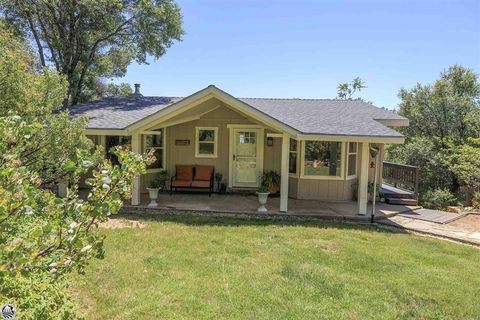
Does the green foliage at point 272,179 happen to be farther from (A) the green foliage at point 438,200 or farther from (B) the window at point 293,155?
(A) the green foliage at point 438,200

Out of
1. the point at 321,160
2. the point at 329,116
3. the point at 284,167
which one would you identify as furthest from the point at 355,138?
the point at 321,160

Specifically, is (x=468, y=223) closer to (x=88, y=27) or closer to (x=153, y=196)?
(x=153, y=196)

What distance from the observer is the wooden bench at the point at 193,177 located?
410 inches

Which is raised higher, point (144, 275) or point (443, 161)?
point (443, 161)

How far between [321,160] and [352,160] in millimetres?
1094

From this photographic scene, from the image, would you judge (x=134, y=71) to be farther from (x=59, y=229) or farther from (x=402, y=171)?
(x=59, y=229)

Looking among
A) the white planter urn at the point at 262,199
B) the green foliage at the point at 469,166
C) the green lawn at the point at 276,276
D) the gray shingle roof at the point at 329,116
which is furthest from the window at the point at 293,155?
the green foliage at the point at 469,166

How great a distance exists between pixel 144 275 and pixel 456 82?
70.4 feet

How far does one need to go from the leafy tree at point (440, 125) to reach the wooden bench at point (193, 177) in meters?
10.8

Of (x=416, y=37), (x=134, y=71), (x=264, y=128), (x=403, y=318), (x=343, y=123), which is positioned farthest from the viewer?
(x=134, y=71)

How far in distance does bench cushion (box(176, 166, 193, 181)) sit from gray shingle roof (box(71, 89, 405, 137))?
6.66ft

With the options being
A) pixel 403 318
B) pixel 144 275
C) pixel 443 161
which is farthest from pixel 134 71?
pixel 403 318

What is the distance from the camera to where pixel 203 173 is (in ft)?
35.9

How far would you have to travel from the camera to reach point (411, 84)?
2088 cm
